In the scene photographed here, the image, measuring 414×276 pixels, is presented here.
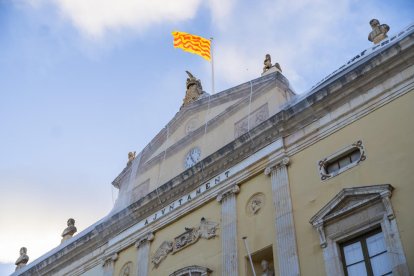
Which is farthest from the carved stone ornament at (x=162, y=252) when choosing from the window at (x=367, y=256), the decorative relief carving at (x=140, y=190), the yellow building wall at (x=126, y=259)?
the window at (x=367, y=256)

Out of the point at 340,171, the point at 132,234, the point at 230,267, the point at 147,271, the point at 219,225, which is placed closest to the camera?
the point at 340,171

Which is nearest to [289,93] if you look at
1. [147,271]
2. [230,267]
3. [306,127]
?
[306,127]

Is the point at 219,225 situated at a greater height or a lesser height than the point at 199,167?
lesser

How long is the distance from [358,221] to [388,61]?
15.0ft

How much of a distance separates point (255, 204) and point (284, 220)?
1617 millimetres

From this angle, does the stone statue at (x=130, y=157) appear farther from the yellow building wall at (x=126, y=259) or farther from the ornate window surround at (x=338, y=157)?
the ornate window surround at (x=338, y=157)

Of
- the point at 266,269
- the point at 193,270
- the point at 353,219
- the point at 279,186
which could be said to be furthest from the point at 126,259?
the point at 353,219

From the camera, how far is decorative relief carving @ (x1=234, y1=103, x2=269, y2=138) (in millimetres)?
19203

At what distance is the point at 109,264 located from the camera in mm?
21406

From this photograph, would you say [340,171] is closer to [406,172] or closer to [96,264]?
[406,172]

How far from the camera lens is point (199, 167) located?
1944 cm

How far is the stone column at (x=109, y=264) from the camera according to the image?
69.5 feet

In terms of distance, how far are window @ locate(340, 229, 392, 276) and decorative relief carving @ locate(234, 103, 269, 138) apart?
629cm

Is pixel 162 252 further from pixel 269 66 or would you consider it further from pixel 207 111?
pixel 269 66
